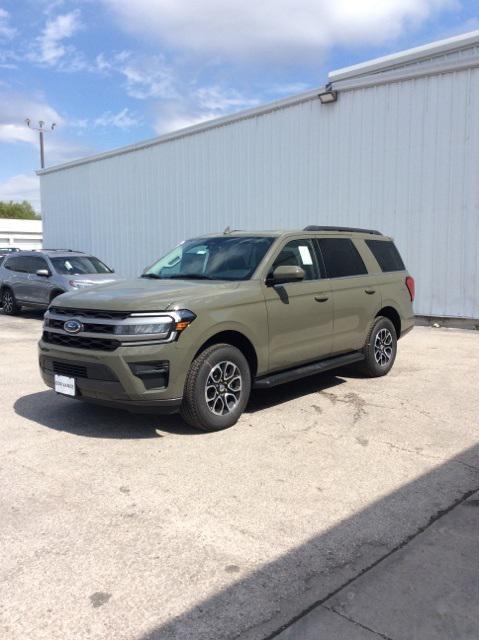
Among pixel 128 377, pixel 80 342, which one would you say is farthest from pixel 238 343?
pixel 80 342

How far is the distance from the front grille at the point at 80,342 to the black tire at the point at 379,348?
3521mm

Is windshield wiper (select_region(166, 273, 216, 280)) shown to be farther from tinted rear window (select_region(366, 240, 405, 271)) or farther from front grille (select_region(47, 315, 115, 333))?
tinted rear window (select_region(366, 240, 405, 271))

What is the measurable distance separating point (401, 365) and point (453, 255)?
14.8 feet

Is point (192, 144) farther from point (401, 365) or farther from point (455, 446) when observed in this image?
point (455, 446)

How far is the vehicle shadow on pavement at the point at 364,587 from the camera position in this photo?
2.61 meters

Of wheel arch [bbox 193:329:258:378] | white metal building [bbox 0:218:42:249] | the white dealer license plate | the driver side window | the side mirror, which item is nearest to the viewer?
the white dealer license plate

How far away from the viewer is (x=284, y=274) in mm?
5688

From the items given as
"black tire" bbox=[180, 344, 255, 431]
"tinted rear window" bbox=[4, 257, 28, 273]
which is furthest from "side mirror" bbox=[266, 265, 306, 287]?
"tinted rear window" bbox=[4, 257, 28, 273]

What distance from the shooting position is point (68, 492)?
407 centimetres

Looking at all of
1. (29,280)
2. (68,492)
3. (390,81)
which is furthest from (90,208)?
(68,492)

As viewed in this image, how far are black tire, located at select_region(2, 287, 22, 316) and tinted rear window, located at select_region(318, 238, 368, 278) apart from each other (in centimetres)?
1064

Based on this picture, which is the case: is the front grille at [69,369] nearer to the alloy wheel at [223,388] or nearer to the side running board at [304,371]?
the alloy wheel at [223,388]

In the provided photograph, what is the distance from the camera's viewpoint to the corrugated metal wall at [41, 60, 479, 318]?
11.8 meters

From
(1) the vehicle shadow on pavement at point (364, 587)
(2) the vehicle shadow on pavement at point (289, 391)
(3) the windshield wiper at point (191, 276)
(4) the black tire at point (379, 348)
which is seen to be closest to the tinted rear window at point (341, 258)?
(4) the black tire at point (379, 348)
